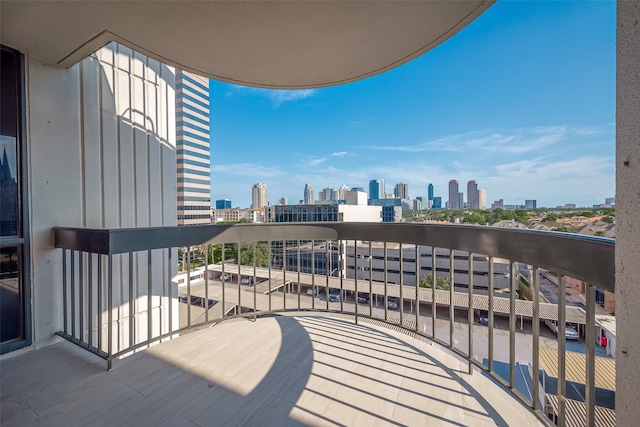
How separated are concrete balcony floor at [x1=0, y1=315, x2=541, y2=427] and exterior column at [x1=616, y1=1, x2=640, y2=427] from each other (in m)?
0.81

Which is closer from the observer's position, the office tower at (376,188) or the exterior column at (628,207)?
the exterior column at (628,207)

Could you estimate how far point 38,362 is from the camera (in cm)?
174

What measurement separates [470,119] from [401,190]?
12.5 metres

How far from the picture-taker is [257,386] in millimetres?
1511

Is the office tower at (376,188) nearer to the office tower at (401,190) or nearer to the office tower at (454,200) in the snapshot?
the office tower at (401,190)

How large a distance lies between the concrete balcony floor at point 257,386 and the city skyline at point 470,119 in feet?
4.12

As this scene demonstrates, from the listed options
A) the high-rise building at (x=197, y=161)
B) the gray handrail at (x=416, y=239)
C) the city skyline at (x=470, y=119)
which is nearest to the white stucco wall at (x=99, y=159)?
the gray handrail at (x=416, y=239)

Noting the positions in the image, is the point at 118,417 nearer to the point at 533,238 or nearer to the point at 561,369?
the point at 561,369

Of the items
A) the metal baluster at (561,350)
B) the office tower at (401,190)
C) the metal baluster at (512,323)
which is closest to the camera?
the metal baluster at (561,350)

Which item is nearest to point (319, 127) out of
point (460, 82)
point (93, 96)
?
point (460, 82)

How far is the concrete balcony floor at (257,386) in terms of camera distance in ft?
4.22

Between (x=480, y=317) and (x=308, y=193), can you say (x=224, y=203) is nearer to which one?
(x=308, y=193)

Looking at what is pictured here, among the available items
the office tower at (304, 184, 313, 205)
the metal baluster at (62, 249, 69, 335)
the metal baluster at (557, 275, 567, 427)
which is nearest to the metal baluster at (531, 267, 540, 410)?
the metal baluster at (557, 275, 567, 427)

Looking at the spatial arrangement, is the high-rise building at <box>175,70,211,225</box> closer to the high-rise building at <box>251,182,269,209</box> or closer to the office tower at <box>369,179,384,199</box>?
the high-rise building at <box>251,182,269,209</box>
